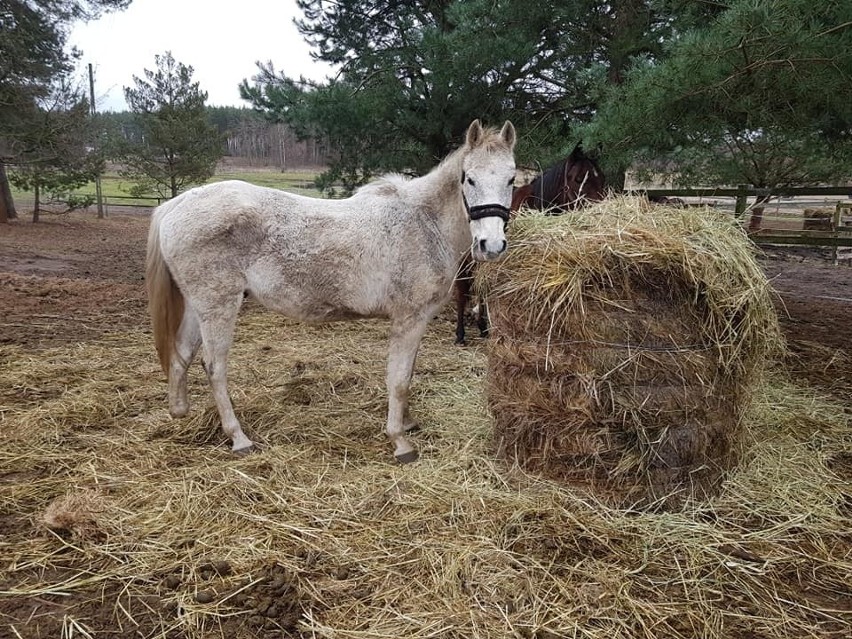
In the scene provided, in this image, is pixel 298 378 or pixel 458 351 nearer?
pixel 298 378

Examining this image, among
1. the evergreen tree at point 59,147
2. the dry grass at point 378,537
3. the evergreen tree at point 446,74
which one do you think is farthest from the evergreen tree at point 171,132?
the dry grass at point 378,537

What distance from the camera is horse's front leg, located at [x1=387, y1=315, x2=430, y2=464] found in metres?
3.24

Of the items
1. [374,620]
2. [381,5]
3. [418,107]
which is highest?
[381,5]

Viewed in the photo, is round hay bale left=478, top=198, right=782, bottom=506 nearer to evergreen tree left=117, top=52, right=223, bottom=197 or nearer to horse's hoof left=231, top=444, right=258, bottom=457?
horse's hoof left=231, top=444, right=258, bottom=457

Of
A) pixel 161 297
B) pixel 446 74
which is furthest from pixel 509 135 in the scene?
pixel 446 74

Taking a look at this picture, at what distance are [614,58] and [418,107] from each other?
2.76 metres

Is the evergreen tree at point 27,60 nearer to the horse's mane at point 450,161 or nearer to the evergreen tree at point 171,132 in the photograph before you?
the evergreen tree at point 171,132

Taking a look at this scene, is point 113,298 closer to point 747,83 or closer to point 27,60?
point 747,83

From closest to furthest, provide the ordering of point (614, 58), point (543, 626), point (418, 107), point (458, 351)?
point (543, 626)
point (458, 351)
point (614, 58)
point (418, 107)

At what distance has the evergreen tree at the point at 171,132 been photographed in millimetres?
17469

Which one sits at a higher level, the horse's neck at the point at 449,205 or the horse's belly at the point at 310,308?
the horse's neck at the point at 449,205

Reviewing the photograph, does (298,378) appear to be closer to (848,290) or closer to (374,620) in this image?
(374,620)

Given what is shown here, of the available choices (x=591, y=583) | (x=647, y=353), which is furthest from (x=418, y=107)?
(x=591, y=583)

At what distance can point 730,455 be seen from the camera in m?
2.82
